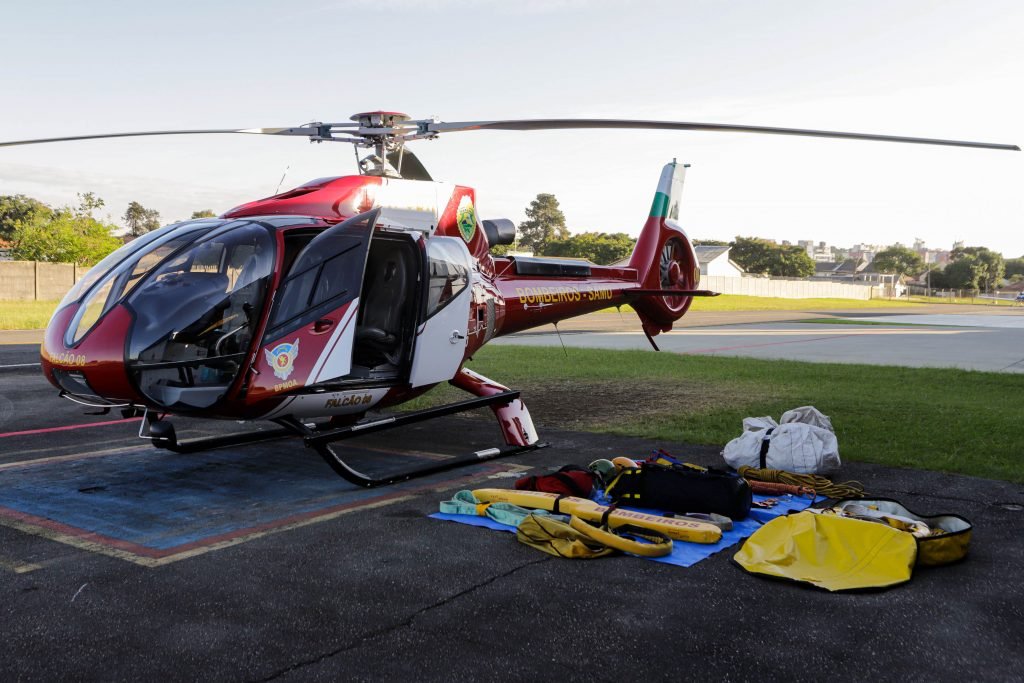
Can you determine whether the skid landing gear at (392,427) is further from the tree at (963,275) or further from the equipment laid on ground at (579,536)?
the tree at (963,275)

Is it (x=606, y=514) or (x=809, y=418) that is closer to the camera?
(x=606, y=514)

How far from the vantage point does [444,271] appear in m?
7.57

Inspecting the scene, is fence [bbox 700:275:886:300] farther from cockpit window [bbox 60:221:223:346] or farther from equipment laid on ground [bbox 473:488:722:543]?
cockpit window [bbox 60:221:223:346]

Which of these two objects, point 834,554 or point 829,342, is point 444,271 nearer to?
point 834,554

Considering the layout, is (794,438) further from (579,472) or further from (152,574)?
(152,574)

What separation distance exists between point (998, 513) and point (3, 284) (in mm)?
39742

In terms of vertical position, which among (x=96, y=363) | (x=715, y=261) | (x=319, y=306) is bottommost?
(x=96, y=363)

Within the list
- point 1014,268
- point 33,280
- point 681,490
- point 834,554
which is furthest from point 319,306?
point 1014,268

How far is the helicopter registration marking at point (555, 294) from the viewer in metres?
9.38

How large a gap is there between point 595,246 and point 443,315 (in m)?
79.6

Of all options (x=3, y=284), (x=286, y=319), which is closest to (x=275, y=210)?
(x=286, y=319)

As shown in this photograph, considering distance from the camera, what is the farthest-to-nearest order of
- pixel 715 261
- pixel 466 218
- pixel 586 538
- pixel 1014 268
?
pixel 1014 268 < pixel 715 261 < pixel 466 218 < pixel 586 538

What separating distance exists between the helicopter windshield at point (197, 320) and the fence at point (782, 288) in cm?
5384

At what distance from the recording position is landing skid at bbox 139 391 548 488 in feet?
20.7
